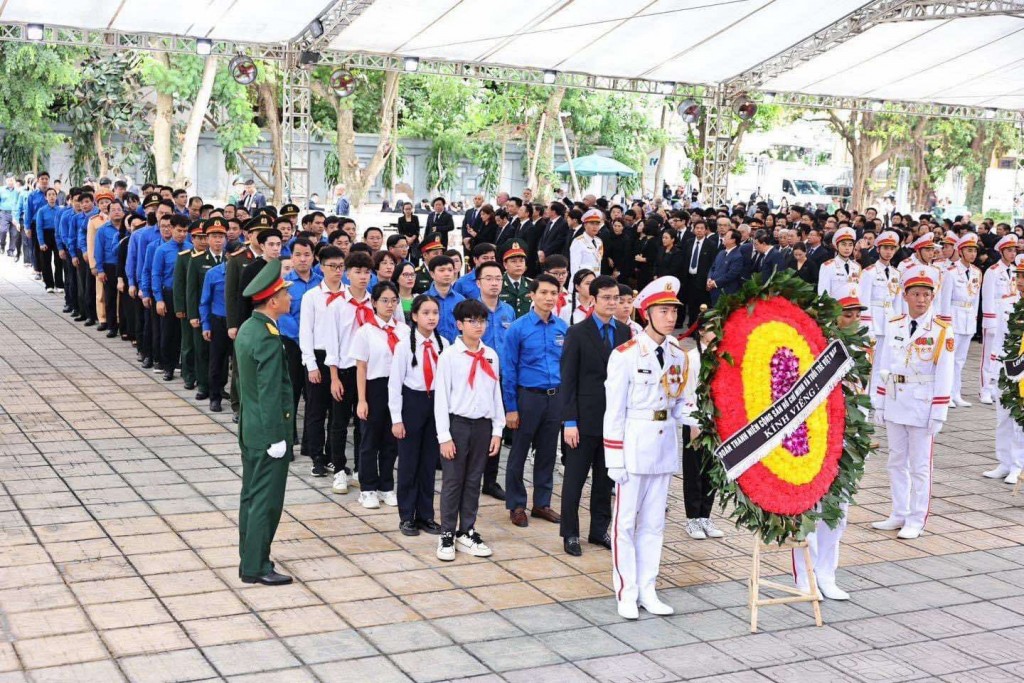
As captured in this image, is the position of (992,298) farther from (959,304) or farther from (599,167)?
(599,167)

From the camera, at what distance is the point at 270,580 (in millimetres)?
6414

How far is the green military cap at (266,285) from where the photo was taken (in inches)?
249

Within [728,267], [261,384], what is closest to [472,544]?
[261,384]

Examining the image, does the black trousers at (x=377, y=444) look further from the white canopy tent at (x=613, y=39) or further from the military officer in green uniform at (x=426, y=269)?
the white canopy tent at (x=613, y=39)

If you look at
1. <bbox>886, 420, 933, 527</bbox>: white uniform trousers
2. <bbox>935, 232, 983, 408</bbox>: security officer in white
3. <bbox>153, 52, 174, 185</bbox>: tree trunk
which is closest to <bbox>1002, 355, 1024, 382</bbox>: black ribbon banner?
<bbox>886, 420, 933, 527</bbox>: white uniform trousers

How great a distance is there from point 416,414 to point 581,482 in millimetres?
1099

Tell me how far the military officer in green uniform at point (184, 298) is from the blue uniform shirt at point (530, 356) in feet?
14.6

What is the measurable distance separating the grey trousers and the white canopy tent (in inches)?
450

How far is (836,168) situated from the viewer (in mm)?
50406

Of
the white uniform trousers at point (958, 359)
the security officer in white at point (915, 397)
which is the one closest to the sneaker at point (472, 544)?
the security officer in white at point (915, 397)

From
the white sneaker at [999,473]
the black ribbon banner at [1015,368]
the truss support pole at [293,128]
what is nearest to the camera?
the black ribbon banner at [1015,368]

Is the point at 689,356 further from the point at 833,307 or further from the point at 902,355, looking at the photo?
the point at 902,355

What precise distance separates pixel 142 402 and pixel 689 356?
20.8 ft

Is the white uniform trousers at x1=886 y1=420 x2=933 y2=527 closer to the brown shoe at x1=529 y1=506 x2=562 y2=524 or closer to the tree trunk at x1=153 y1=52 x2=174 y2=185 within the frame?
the brown shoe at x1=529 y1=506 x2=562 y2=524
